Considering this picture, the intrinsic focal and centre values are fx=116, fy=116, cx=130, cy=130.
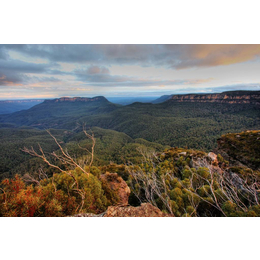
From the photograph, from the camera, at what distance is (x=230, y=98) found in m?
102

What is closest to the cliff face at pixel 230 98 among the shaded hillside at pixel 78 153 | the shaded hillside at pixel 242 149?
the shaded hillside at pixel 78 153

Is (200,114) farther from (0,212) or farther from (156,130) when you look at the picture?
(0,212)

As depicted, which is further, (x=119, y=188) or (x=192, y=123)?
(x=192, y=123)

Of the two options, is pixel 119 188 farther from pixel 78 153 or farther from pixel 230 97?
pixel 230 97

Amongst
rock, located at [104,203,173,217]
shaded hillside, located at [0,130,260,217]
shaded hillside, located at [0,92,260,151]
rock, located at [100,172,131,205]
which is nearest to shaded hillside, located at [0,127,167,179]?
shaded hillside, located at [0,92,260,151]

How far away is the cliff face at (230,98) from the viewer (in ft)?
292

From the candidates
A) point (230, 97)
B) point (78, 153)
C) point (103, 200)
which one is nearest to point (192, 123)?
point (230, 97)

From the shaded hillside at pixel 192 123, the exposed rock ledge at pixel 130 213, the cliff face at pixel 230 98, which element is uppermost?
the cliff face at pixel 230 98

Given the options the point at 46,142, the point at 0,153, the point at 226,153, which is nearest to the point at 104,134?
the point at 46,142

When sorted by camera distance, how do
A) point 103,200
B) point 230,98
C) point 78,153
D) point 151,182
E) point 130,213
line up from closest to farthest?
point 130,213 < point 103,200 < point 151,182 < point 78,153 < point 230,98

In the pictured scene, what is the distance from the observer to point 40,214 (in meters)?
4.21

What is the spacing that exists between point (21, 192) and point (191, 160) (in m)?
14.6

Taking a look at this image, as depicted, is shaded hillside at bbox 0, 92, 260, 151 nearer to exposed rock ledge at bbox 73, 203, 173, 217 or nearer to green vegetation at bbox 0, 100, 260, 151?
green vegetation at bbox 0, 100, 260, 151

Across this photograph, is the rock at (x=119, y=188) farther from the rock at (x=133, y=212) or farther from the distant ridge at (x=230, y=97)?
the distant ridge at (x=230, y=97)
